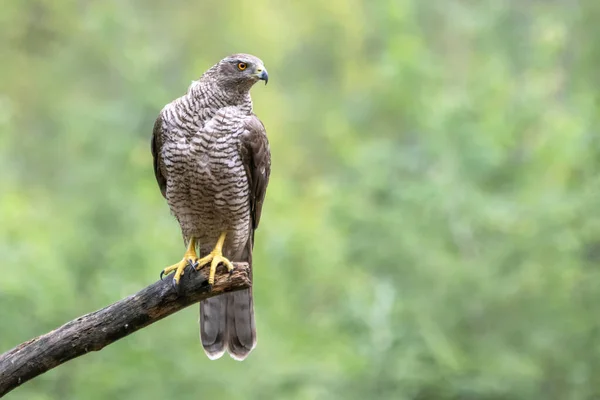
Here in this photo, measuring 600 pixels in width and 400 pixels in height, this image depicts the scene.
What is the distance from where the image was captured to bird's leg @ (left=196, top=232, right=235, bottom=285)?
5.34 metres

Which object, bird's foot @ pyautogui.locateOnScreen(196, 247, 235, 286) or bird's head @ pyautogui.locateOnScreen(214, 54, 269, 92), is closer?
bird's foot @ pyautogui.locateOnScreen(196, 247, 235, 286)

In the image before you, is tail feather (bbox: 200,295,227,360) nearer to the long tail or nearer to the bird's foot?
the long tail

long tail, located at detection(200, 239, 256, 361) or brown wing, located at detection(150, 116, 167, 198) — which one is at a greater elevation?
brown wing, located at detection(150, 116, 167, 198)

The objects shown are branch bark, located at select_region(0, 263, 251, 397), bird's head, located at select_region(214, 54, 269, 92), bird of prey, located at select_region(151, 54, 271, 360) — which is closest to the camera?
branch bark, located at select_region(0, 263, 251, 397)

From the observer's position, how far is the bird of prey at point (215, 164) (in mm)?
5695

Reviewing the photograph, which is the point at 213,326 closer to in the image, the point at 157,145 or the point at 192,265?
the point at 192,265

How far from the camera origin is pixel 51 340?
4922 mm

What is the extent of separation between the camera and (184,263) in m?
5.68

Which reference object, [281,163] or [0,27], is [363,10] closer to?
[281,163]

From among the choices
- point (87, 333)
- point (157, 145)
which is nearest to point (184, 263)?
point (157, 145)

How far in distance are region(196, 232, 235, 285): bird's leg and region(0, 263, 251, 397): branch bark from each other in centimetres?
20

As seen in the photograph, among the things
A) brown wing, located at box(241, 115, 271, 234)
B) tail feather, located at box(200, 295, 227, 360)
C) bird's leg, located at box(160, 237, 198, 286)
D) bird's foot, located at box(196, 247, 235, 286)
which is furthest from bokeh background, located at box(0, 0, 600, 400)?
bird's foot, located at box(196, 247, 235, 286)

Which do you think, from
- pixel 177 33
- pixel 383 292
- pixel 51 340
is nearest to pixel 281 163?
pixel 177 33

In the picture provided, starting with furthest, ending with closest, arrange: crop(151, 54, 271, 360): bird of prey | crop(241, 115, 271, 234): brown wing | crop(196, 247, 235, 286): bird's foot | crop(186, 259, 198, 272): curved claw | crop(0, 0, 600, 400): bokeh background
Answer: crop(0, 0, 600, 400): bokeh background → crop(241, 115, 271, 234): brown wing → crop(151, 54, 271, 360): bird of prey → crop(186, 259, 198, 272): curved claw → crop(196, 247, 235, 286): bird's foot
